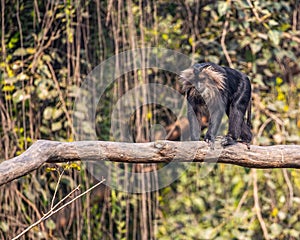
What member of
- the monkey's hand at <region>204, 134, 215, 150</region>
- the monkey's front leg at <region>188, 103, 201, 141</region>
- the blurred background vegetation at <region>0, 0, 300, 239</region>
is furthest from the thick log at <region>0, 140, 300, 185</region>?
the blurred background vegetation at <region>0, 0, 300, 239</region>

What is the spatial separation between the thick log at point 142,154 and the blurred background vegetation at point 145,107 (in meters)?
1.37

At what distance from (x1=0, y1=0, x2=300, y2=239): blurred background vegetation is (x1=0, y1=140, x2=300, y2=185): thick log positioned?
137cm

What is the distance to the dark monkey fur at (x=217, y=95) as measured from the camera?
3.56 meters

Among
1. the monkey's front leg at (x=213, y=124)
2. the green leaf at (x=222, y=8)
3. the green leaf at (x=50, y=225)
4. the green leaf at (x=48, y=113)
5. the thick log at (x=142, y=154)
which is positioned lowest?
the green leaf at (x=50, y=225)

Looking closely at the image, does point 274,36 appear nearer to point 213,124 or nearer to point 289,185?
point 289,185

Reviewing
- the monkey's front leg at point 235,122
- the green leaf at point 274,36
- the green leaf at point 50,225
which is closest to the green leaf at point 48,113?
the green leaf at point 50,225

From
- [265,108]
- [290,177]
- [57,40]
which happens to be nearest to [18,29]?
[57,40]

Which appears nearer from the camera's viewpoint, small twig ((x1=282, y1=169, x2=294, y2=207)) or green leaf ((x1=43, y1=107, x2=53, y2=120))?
green leaf ((x1=43, y1=107, x2=53, y2=120))

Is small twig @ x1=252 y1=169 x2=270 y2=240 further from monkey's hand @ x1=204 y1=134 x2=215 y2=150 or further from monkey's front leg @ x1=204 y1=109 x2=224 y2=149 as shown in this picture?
monkey's hand @ x1=204 y1=134 x2=215 y2=150

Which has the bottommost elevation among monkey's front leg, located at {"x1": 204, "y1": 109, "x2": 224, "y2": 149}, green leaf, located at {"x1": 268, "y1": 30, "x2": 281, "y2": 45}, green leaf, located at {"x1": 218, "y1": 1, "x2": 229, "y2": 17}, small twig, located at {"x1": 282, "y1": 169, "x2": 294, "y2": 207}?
small twig, located at {"x1": 282, "y1": 169, "x2": 294, "y2": 207}

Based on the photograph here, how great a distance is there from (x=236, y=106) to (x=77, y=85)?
1160 mm

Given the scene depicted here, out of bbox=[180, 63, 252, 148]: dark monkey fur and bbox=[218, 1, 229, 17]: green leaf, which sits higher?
bbox=[218, 1, 229, 17]: green leaf

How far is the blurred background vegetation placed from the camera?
4223mm

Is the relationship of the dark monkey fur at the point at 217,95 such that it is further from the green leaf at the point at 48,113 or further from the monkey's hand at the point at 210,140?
the green leaf at the point at 48,113
